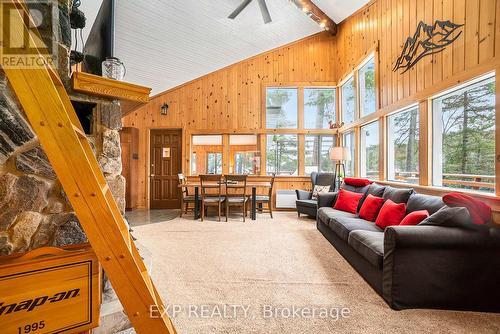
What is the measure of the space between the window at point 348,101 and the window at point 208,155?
3.15 meters

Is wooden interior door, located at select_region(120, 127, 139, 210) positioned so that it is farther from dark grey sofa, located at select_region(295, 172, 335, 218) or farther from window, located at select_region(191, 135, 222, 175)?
dark grey sofa, located at select_region(295, 172, 335, 218)

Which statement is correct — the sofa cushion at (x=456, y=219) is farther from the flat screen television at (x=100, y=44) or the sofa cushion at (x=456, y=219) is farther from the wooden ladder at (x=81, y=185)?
the flat screen television at (x=100, y=44)

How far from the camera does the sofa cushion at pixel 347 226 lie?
2504mm

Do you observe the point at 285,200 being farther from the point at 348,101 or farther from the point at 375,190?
the point at 348,101

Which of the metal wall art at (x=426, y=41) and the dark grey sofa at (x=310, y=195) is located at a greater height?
the metal wall art at (x=426, y=41)

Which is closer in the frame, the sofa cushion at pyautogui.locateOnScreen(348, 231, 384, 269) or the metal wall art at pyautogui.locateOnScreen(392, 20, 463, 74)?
the sofa cushion at pyautogui.locateOnScreen(348, 231, 384, 269)

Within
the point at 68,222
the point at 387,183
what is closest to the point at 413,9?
the point at 387,183

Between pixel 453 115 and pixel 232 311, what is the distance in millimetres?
3054

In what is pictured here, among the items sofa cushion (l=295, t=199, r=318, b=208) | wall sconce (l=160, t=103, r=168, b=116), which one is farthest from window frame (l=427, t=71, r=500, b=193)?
wall sconce (l=160, t=103, r=168, b=116)

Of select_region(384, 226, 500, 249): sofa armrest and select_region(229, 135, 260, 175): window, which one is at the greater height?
select_region(229, 135, 260, 175): window

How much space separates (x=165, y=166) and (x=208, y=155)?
1.16 m

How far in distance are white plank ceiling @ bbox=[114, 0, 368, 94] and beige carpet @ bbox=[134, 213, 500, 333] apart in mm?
3275

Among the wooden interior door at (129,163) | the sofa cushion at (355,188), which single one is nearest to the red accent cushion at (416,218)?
the sofa cushion at (355,188)

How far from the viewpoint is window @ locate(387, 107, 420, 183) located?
3.17 meters
